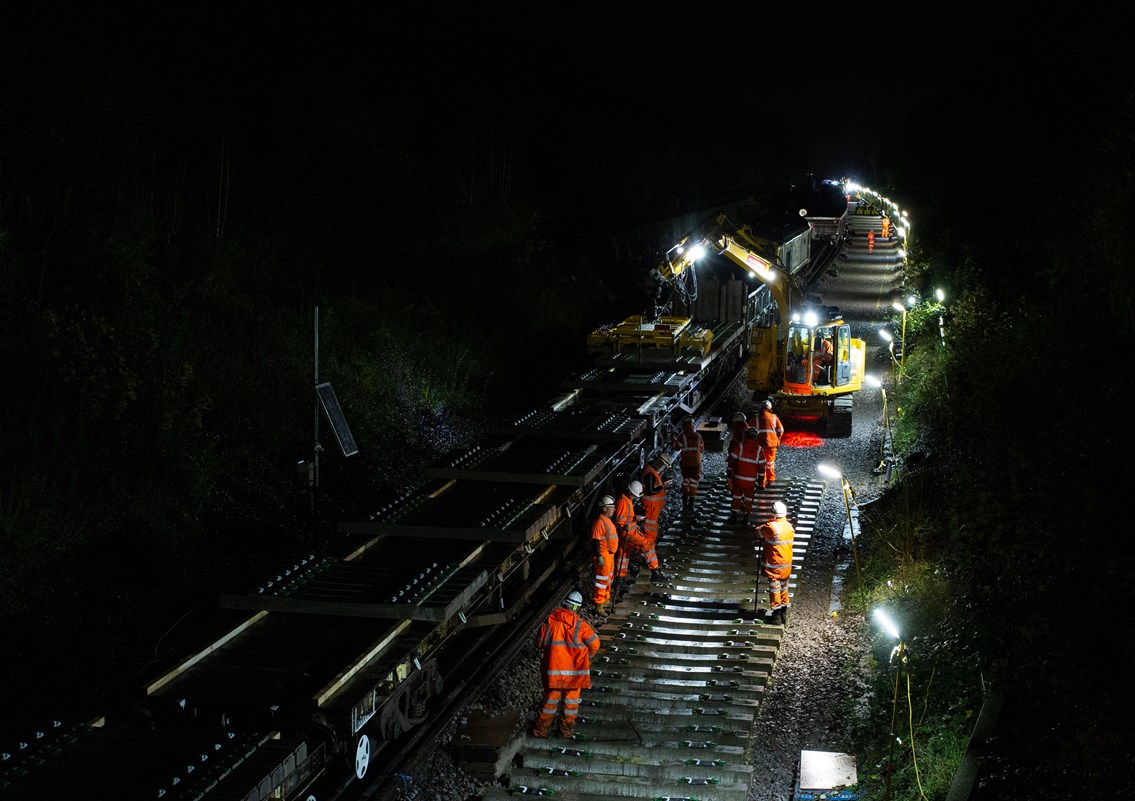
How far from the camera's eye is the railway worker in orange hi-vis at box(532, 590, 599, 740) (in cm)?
881

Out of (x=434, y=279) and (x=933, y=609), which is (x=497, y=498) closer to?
(x=933, y=609)

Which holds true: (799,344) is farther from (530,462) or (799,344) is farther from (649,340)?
(530,462)

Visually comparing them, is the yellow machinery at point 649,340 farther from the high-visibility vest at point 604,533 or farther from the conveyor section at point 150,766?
the conveyor section at point 150,766

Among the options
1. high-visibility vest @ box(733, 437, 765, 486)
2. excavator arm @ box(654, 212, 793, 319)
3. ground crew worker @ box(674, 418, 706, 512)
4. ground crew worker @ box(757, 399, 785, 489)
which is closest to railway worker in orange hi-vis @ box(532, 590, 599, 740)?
high-visibility vest @ box(733, 437, 765, 486)

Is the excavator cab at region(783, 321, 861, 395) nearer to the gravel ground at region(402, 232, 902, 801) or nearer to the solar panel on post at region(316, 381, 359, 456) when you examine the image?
the gravel ground at region(402, 232, 902, 801)

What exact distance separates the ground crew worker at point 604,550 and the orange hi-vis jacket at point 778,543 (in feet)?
5.11

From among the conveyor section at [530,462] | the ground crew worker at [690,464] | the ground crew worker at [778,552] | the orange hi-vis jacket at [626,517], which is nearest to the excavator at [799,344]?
the ground crew worker at [690,464]

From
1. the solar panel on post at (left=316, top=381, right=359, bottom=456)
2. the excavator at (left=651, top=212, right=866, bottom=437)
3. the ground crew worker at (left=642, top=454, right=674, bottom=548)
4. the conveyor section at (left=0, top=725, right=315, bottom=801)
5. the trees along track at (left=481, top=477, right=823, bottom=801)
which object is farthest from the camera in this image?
the excavator at (left=651, top=212, right=866, bottom=437)

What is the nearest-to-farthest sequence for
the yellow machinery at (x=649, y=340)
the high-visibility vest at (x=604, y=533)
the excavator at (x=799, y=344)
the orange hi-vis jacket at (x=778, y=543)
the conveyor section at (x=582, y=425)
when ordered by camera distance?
the high-visibility vest at (x=604, y=533)
the orange hi-vis jacket at (x=778, y=543)
the conveyor section at (x=582, y=425)
the yellow machinery at (x=649, y=340)
the excavator at (x=799, y=344)

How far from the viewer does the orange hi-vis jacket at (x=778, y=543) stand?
36.9ft

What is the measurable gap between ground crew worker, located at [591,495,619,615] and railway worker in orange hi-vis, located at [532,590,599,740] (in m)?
1.95

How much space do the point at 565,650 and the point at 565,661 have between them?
0.10 metres

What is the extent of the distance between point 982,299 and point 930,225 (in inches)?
695

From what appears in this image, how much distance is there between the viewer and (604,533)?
35.9 feet
